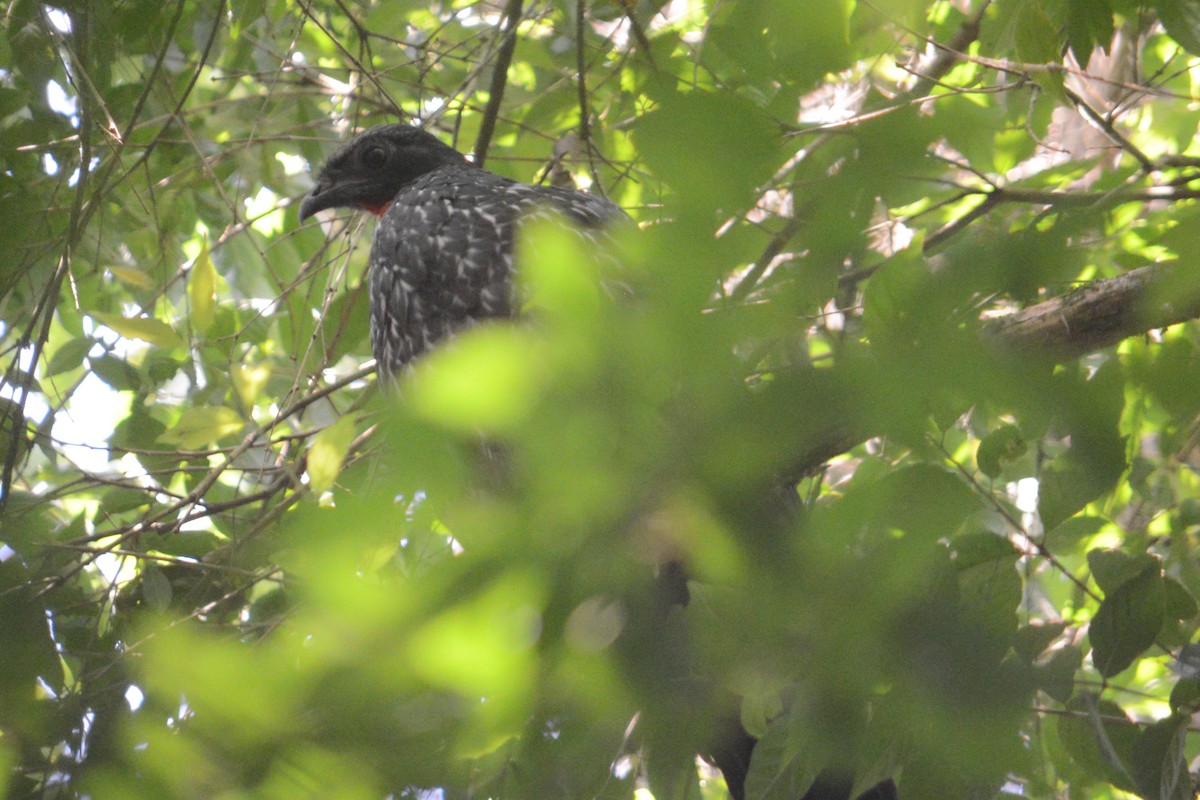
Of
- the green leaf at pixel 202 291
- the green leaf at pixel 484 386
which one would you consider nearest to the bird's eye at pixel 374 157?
the green leaf at pixel 202 291

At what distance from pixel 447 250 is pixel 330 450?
52.9 inches

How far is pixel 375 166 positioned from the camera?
13.9 feet

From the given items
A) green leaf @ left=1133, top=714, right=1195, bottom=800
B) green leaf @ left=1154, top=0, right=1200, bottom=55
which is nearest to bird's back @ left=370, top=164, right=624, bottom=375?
green leaf @ left=1154, top=0, right=1200, bottom=55

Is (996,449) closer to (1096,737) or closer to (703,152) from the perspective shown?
(1096,737)

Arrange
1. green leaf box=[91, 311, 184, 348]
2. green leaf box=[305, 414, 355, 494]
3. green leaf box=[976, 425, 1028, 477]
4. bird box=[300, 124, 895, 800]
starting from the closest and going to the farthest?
green leaf box=[976, 425, 1028, 477], green leaf box=[305, 414, 355, 494], green leaf box=[91, 311, 184, 348], bird box=[300, 124, 895, 800]

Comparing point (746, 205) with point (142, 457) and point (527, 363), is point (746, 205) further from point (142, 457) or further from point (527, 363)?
point (142, 457)

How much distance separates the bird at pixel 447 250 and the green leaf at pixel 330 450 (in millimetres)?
783

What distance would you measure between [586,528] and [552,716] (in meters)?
0.16

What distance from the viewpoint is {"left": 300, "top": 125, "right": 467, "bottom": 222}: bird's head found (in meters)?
4.17

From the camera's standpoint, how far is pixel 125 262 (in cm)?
413

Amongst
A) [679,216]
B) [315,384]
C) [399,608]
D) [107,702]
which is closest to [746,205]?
[679,216]

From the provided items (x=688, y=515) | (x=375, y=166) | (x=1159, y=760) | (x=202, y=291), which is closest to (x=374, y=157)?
(x=375, y=166)

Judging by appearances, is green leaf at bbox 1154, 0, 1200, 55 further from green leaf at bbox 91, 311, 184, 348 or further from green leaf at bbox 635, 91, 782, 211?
green leaf at bbox 91, 311, 184, 348

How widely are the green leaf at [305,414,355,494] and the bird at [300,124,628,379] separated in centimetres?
78
